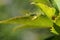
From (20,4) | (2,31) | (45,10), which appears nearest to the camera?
(45,10)

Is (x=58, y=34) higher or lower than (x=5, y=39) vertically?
lower

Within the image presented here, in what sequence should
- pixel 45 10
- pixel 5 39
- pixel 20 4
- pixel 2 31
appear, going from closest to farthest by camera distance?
pixel 45 10
pixel 5 39
pixel 2 31
pixel 20 4

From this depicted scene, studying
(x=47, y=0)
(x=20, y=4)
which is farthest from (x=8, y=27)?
(x=47, y=0)

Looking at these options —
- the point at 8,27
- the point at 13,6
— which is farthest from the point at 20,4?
the point at 8,27

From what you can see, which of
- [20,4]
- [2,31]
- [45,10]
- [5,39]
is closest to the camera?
[45,10]

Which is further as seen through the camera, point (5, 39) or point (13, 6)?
point (13, 6)

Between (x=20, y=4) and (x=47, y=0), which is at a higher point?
(x=20, y=4)

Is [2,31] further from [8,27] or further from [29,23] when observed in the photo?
[29,23]

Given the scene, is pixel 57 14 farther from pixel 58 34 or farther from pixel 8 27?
pixel 8 27

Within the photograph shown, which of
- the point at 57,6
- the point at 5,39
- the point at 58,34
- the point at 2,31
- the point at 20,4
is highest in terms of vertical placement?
the point at 20,4
